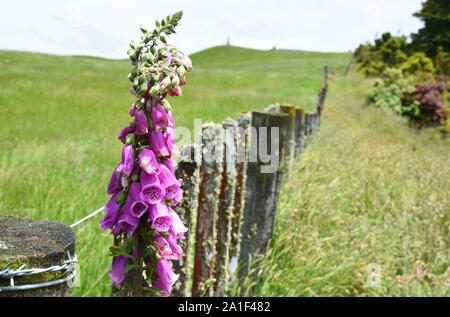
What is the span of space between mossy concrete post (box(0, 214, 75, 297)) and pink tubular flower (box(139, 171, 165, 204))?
10.1 inches

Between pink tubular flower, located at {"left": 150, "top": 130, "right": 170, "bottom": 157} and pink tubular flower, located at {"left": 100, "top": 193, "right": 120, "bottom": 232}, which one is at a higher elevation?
pink tubular flower, located at {"left": 150, "top": 130, "right": 170, "bottom": 157}

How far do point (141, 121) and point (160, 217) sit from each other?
1.00 ft

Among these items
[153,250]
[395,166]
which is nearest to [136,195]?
[153,250]

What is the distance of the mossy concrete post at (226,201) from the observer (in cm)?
263

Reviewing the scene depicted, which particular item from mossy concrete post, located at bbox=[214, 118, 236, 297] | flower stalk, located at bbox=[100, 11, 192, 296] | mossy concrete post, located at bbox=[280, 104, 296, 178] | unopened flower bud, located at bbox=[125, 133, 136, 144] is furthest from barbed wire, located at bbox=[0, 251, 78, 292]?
mossy concrete post, located at bbox=[280, 104, 296, 178]

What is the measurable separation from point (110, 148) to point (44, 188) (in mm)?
2557

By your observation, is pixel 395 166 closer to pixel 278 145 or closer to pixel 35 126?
pixel 278 145

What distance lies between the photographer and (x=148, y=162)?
1.05 meters

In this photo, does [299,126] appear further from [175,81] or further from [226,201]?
[175,81]

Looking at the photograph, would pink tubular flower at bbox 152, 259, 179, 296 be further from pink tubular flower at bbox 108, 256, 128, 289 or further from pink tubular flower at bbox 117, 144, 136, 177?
pink tubular flower at bbox 117, 144, 136, 177

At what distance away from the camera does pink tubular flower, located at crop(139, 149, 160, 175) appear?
1043 mm

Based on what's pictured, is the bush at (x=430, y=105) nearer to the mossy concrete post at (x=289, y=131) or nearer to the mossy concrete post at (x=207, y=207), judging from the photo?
the mossy concrete post at (x=289, y=131)

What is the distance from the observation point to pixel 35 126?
8.05 meters

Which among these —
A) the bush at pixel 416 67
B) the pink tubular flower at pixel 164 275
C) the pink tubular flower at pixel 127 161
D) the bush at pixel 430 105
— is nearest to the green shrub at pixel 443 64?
the bush at pixel 416 67
